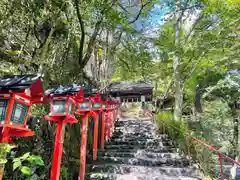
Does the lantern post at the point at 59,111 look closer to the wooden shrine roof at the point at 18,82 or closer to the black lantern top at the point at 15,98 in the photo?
the black lantern top at the point at 15,98

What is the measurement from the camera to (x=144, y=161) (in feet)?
17.8

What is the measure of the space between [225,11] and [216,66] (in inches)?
110

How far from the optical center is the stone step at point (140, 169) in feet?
15.5

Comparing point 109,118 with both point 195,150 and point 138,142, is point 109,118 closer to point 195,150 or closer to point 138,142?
point 138,142

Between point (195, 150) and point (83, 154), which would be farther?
point (195, 150)

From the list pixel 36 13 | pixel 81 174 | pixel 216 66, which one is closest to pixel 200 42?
pixel 216 66

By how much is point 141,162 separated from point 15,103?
4.55 m

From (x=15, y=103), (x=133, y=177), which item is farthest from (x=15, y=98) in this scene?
(x=133, y=177)

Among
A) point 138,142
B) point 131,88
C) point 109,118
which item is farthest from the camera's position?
point 131,88

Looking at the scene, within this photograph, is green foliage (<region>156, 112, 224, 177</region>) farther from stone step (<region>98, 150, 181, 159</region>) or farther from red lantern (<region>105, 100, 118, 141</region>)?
red lantern (<region>105, 100, 118, 141</region>)

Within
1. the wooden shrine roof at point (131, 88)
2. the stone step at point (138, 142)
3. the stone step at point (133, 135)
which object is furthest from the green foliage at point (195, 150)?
the wooden shrine roof at point (131, 88)

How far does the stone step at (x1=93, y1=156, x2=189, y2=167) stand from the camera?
5.24 metres

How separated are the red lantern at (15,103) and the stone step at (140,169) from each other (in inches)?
140

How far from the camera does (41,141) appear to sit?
12.0 ft
